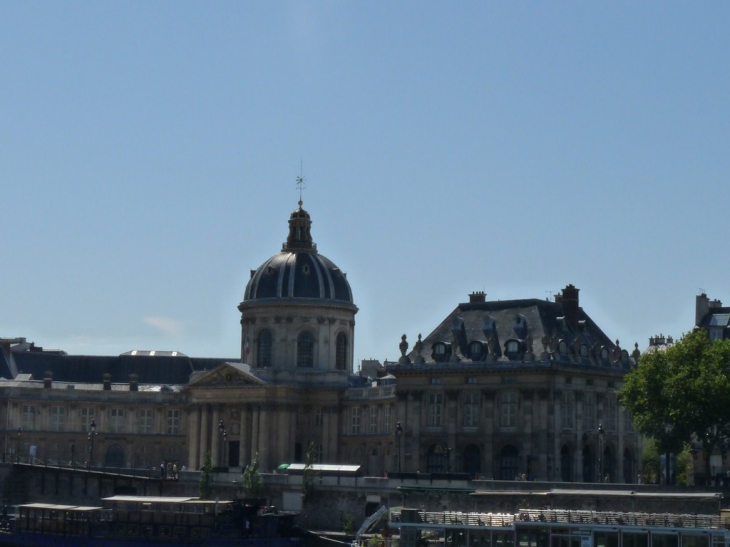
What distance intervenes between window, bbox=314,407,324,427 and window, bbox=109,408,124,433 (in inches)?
757

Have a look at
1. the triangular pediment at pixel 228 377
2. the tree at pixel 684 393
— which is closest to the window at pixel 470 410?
the tree at pixel 684 393

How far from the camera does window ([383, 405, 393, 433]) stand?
128 metres

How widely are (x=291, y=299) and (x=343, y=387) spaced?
839cm

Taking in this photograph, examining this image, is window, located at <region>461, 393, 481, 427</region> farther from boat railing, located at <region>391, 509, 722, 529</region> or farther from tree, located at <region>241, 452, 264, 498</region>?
boat railing, located at <region>391, 509, 722, 529</region>

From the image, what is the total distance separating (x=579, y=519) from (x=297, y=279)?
61168mm

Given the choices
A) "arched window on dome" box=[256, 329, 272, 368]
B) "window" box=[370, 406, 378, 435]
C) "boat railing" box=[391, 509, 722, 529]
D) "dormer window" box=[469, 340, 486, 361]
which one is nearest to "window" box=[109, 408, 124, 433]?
"arched window on dome" box=[256, 329, 272, 368]

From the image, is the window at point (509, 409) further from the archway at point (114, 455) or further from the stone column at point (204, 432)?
the archway at point (114, 455)

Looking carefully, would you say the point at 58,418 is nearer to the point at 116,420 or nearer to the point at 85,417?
the point at 85,417

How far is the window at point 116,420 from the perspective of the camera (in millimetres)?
144250

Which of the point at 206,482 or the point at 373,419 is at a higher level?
the point at 373,419

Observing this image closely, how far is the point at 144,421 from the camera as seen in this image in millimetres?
143875

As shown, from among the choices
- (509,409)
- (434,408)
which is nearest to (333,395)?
(434,408)

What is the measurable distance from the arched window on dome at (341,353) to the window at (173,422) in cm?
1527

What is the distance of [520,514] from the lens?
79.8 metres
